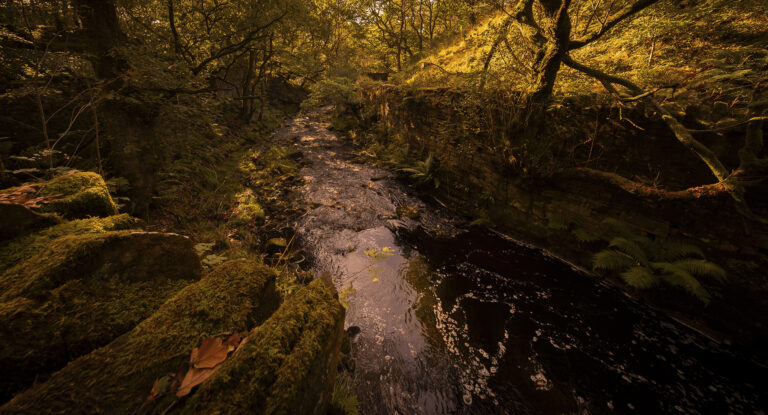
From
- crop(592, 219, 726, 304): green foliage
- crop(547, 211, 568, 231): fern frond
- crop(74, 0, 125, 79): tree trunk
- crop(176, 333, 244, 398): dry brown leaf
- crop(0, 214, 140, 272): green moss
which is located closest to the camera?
crop(176, 333, 244, 398): dry brown leaf

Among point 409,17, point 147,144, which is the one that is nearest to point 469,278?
point 147,144

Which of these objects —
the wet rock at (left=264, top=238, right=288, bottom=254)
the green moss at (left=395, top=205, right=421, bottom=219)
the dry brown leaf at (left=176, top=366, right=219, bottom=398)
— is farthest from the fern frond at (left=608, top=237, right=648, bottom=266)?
the wet rock at (left=264, top=238, right=288, bottom=254)

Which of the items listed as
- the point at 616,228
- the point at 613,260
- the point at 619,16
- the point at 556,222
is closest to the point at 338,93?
the point at 619,16

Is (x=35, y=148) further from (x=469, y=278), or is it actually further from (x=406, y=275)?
(x=469, y=278)

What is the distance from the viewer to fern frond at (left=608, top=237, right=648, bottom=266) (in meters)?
4.32

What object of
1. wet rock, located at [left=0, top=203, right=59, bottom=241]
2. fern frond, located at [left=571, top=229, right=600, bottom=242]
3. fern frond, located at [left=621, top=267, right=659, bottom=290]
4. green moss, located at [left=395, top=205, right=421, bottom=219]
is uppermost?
wet rock, located at [left=0, top=203, right=59, bottom=241]

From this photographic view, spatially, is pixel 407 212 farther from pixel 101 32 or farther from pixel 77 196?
pixel 101 32

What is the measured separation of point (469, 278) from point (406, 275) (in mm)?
1257

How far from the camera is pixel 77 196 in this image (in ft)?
7.65

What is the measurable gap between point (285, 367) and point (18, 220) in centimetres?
248

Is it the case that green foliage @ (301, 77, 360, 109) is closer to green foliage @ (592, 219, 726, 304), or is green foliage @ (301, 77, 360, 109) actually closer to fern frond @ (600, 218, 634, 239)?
fern frond @ (600, 218, 634, 239)

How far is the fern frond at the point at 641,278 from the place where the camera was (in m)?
4.05

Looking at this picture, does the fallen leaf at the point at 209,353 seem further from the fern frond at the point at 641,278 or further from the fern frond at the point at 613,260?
the fern frond at the point at 613,260

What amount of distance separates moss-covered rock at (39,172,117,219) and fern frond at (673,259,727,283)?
7.63m
